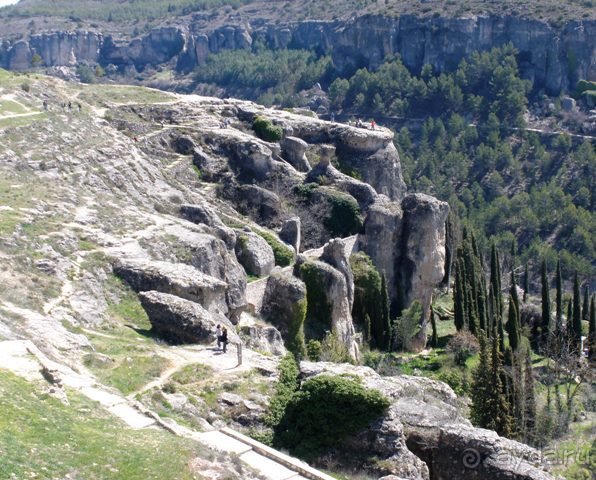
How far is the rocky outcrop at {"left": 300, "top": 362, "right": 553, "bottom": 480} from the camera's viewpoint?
798 inches

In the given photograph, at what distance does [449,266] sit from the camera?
67.8m

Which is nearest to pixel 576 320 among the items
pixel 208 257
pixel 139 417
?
pixel 208 257

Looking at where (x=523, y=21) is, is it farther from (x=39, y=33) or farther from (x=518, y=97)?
(x=39, y=33)

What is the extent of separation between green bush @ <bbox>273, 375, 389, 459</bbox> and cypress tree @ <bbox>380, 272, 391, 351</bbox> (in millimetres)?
27480

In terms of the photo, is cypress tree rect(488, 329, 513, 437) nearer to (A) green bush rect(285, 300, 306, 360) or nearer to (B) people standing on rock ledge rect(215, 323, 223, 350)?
(A) green bush rect(285, 300, 306, 360)

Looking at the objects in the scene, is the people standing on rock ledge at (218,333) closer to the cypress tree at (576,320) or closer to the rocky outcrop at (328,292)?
the rocky outcrop at (328,292)

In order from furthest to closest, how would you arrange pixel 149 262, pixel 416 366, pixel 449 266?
pixel 449 266, pixel 416 366, pixel 149 262

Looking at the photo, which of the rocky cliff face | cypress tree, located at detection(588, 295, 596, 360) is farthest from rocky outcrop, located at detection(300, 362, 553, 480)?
the rocky cliff face

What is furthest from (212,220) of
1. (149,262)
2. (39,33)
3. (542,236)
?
(39,33)

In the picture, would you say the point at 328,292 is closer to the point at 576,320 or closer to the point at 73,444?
the point at 576,320

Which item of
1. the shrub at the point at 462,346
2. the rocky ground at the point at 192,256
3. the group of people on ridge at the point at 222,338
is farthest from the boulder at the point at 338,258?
the group of people on ridge at the point at 222,338

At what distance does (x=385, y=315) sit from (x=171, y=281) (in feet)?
76.4

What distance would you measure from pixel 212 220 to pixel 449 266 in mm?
30130

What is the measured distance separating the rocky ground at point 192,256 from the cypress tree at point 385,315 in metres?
3.49
